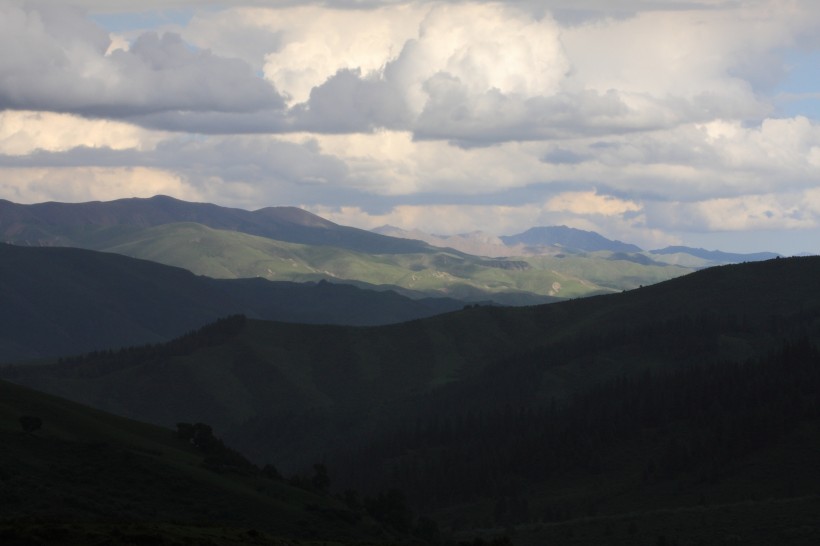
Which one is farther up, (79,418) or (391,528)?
(79,418)

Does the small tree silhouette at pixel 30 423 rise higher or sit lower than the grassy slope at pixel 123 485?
higher

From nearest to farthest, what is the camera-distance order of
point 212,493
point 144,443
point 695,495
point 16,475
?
point 16,475, point 212,493, point 144,443, point 695,495

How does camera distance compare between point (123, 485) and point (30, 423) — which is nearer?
point (123, 485)

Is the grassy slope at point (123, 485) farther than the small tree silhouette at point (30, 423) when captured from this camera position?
No

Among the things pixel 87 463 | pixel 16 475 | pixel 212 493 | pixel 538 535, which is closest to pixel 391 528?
pixel 538 535

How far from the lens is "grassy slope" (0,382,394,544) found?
106688 millimetres

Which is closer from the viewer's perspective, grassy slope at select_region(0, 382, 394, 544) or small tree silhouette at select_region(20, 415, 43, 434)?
grassy slope at select_region(0, 382, 394, 544)

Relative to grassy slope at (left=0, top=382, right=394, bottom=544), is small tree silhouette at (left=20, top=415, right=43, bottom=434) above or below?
above

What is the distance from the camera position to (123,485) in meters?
119

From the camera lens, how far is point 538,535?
497ft

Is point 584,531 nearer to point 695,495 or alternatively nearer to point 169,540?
point 695,495

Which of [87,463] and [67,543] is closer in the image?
[67,543]

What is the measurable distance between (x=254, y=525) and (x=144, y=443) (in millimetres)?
31211

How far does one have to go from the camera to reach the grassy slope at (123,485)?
106688 mm
